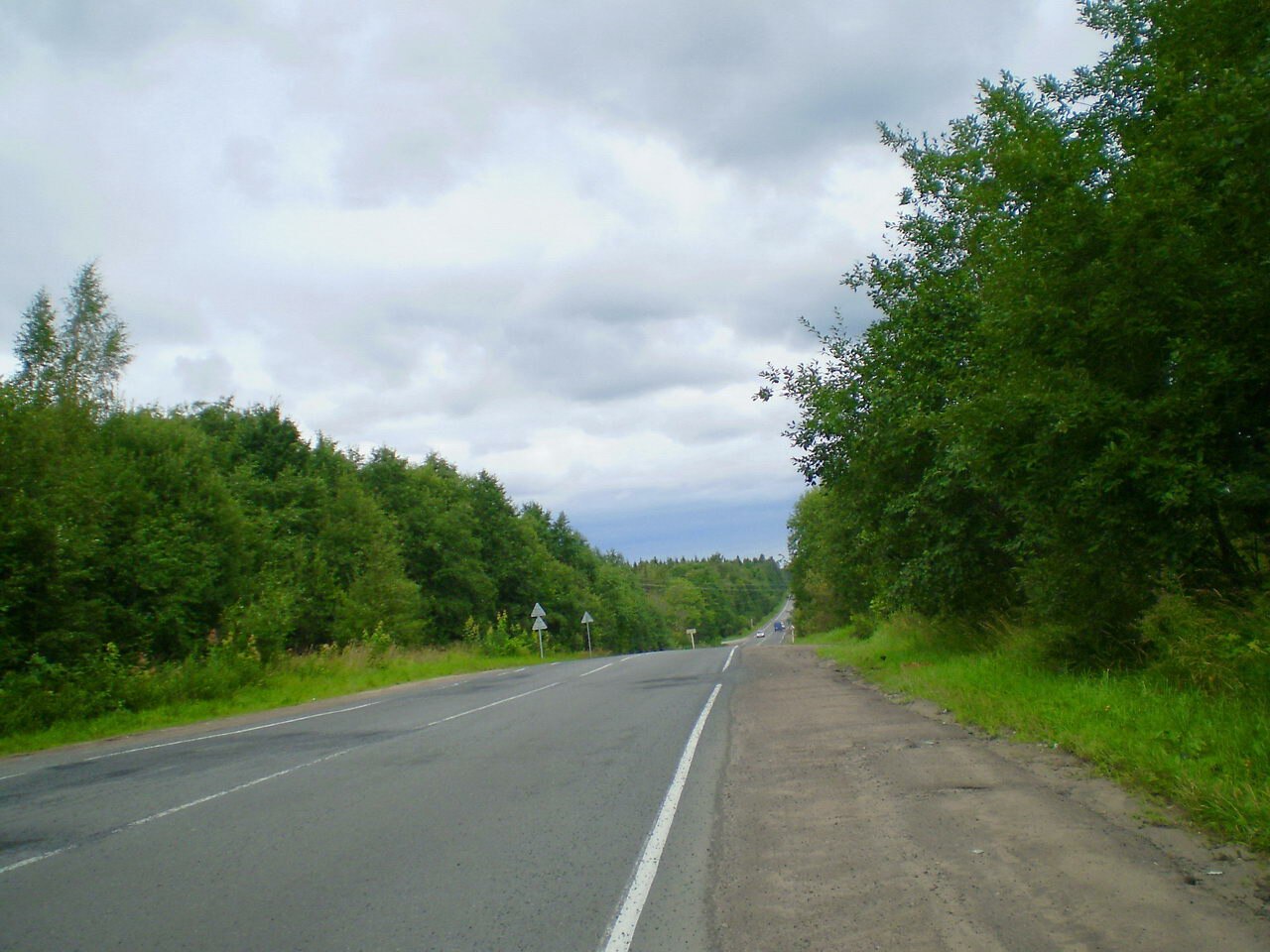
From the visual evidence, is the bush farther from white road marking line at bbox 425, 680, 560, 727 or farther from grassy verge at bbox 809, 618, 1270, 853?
white road marking line at bbox 425, 680, 560, 727

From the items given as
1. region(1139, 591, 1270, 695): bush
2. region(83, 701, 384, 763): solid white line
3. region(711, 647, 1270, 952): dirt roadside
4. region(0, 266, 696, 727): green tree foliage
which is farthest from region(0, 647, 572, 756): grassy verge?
region(1139, 591, 1270, 695): bush

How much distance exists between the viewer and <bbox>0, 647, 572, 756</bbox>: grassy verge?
16.8 meters

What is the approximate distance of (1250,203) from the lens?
803 cm

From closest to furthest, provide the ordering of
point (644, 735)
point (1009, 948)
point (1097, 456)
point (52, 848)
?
point (1009, 948) → point (52, 848) → point (1097, 456) → point (644, 735)

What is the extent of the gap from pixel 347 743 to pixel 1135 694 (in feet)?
33.0

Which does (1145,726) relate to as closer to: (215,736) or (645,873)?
(645,873)

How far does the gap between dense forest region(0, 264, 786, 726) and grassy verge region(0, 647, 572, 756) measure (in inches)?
36.3

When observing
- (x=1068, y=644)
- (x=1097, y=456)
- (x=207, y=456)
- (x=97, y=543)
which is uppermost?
(x=207, y=456)

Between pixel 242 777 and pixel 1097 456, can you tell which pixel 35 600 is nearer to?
pixel 242 777

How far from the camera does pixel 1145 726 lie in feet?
26.2

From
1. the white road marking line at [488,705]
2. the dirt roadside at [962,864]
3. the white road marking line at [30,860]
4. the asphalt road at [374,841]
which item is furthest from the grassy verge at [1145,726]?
the white road marking line at [30,860]

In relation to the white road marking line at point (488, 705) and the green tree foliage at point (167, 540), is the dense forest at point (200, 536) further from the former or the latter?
the white road marking line at point (488, 705)

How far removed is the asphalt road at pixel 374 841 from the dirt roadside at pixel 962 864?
42 cm

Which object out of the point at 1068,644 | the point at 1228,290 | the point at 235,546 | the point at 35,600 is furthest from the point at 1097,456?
the point at 235,546
